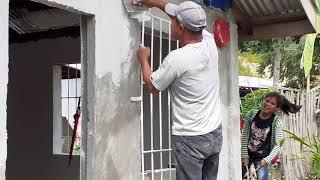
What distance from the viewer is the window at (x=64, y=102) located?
8.15 meters

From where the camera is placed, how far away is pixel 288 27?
7055 mm

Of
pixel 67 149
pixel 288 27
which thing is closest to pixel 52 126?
pixel 67 149

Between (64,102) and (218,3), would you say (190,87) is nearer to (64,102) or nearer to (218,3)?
(218,3)

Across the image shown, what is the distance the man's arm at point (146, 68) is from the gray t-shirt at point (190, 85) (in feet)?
0.28

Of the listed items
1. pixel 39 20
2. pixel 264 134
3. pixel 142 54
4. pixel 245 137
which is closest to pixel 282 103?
pixel 264 134

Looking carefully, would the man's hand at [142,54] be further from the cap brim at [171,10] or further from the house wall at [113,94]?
the cap brim at [171,10]

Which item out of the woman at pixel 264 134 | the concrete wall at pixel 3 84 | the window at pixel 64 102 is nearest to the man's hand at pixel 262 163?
the woman at pixel 264 134

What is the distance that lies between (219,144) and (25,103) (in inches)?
195

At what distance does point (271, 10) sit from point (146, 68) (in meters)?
3.37

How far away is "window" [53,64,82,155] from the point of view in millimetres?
8148

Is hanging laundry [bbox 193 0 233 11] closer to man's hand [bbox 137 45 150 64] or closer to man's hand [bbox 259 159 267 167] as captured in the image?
man's hand [bbox 137 45 150 64]

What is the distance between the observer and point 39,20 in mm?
6762

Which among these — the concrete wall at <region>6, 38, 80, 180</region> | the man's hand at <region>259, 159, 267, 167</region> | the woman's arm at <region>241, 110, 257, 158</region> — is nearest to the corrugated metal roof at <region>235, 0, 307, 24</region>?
the woman's arm at <region>241, 110, 257, 158</region>

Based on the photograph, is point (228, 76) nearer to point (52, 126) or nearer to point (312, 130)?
point (52, 126)
